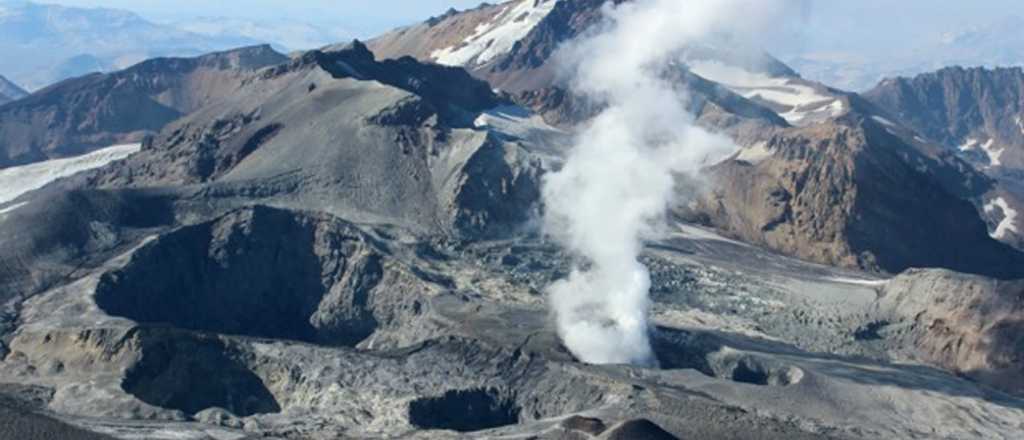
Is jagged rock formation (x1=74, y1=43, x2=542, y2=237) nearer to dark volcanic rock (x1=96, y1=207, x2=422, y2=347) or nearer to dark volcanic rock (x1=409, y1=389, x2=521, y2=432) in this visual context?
dark volcanic rock (x1=96, y1=207, x2=422, y2=347)

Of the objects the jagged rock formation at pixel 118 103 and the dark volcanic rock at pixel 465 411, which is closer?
the dark volcanic rock at pixel 465 411

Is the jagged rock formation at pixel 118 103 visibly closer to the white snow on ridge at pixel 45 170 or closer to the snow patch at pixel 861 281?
the white snow on ridge at pixel 45 170

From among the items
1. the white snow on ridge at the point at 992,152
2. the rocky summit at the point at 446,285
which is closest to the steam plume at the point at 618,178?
the rocky summit at the point at 446,285

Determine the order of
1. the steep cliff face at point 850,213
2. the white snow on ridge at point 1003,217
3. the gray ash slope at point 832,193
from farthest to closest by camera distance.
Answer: the white snow on ridge at point 1003,217
the gray ash slope at point 832,193
the steep cliff face at point 850,213

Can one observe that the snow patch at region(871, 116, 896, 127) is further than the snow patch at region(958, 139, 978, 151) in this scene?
No

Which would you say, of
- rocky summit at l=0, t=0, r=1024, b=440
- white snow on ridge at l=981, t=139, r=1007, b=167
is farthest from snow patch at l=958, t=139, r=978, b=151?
rocky summit at l=0, t=0, r=1024, b=440
